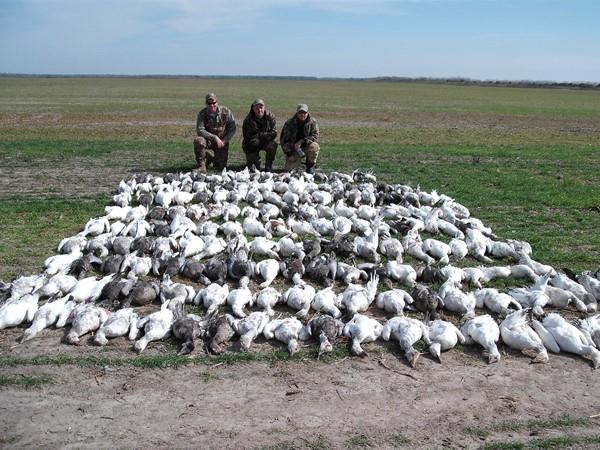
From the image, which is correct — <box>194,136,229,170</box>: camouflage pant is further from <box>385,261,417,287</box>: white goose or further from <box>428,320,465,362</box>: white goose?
<box>428,320,465,362</box>: white goose

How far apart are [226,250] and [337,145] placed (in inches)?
466

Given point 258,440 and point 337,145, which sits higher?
point 337,145

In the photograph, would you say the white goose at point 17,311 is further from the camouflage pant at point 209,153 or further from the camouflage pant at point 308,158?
the camouflage pant at point 308,158

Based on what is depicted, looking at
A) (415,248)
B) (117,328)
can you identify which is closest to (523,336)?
(415,248)

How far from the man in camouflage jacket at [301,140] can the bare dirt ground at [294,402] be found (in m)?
8.30

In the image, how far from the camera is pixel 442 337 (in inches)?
198

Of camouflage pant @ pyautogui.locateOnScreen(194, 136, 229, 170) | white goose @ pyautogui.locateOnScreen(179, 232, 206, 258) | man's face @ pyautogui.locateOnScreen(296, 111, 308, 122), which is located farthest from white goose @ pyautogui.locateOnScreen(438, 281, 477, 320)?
camouflage pant @ pyautogui.locateOnScreen(194, 136, 229, 170)

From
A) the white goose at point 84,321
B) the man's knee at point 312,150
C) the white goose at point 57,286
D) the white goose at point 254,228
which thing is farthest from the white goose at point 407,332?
the man's knee at point 312,150

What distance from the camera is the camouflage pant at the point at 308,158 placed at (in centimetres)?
1283

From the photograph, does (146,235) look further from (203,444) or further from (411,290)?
(203,444)

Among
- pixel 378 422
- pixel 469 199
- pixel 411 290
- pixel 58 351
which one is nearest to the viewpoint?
pixel 378 422

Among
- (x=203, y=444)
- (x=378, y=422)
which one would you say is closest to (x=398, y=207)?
(x=378, y=422)

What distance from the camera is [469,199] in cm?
1068

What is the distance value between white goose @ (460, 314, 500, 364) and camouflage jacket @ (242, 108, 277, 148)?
8803mm
